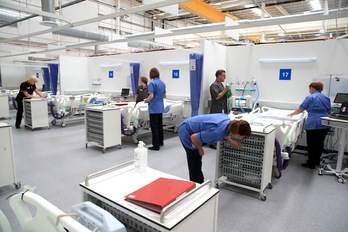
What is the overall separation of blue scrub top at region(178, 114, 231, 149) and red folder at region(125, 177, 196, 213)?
710 millimetres

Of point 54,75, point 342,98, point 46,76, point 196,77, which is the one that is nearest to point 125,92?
point 54,75

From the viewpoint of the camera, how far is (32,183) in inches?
120

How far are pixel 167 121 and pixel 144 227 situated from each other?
16.7ft

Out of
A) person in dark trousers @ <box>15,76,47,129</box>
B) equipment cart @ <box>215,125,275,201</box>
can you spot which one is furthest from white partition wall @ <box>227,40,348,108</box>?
person in dark trousers @ <box>15,76,47,129</box>

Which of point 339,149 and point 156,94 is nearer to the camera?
point 339,149

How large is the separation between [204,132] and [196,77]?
3010mm

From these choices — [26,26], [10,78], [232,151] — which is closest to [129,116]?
[232,151]

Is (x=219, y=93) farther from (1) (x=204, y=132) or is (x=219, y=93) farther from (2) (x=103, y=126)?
(1) (x=204, y=132)

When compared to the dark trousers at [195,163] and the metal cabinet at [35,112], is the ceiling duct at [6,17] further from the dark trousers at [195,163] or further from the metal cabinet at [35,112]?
the dark trousers at [195,163]

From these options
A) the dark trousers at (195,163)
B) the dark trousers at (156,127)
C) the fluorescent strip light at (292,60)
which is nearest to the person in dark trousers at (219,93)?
the dark trousers at (156,127)

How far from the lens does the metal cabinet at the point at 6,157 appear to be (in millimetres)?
2701

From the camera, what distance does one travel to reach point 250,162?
111 inches

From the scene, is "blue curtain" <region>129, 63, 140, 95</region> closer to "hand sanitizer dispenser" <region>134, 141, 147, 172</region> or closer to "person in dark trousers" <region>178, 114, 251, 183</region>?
"person in dark trousers" <region>178, 114, 251, 183</region>

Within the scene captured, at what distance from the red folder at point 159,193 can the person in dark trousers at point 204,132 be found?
72 centimetres
